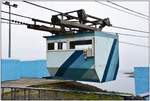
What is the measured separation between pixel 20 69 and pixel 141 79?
1183cm

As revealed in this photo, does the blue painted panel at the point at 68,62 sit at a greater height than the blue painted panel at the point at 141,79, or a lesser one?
greater

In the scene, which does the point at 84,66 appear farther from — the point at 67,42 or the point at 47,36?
the point at 47,36

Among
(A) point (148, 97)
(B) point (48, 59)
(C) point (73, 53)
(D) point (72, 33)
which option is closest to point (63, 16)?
(D) point (72, 33)

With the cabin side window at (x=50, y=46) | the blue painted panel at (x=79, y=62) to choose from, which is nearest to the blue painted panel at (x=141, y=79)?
the blue painted panel at (x=79, y=62)

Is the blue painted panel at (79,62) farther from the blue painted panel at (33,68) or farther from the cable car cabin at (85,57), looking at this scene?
the blue painted panel at (33,68)

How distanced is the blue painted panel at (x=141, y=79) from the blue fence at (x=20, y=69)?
1064cm

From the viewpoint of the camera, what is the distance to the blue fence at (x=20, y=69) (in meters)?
22.1

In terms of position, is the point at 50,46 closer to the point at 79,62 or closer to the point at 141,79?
the point at 79,62

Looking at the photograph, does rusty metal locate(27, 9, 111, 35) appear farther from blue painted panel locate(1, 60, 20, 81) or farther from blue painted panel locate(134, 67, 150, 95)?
blue painted panel locate(1, 60, 20, 81)

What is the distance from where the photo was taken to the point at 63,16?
12.8 metres

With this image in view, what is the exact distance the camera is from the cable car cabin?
42.1 feet

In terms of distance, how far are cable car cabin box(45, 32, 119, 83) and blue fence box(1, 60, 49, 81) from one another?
27.8 feet

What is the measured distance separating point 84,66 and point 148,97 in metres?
3.29

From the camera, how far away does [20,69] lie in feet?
79.9
